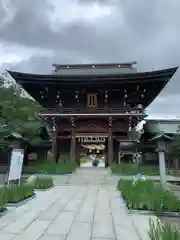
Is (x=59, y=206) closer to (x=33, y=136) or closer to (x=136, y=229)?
(x=136, y=229)

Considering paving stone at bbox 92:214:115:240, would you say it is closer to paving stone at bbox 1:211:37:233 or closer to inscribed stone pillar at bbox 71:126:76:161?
paving stone at bbox 1:211:37:233

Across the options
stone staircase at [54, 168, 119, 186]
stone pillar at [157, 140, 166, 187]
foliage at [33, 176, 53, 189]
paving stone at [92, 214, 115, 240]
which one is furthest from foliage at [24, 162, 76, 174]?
paving stone at [92, 214, 115, 240]

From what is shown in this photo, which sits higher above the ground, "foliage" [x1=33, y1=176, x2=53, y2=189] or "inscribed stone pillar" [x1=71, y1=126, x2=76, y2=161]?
"inscribed stone pillar" [x1=71, y1=126, x2=76, y2=161]

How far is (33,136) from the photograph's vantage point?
26266mm

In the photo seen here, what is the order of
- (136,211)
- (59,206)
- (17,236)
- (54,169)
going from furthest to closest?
(54,169) < (59,206) < (136,211) < (17,236)

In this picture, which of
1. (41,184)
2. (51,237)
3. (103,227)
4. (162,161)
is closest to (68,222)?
(103,227)

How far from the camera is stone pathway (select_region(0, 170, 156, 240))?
247 inches

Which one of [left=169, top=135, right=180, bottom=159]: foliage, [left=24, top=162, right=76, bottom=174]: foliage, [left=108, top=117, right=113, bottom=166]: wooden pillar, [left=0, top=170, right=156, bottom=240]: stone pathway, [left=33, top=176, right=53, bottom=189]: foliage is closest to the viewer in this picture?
[left=0, top=170, right=156, bottom=240]: stone pathway

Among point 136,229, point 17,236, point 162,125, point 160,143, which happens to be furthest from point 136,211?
point 162,125

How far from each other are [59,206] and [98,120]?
17387 mm

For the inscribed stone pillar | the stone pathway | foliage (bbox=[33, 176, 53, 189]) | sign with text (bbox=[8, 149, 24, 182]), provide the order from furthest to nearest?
the inscribed stone pillar → foliage (bbox=[33, 176, 53, 189]) → sign with text (bbox=[8, 149, 24, 182]) → the stone pathway

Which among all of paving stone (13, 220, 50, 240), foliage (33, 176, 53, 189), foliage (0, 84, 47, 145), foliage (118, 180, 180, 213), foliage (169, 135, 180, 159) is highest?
foliage (0, 84, 47, 145)

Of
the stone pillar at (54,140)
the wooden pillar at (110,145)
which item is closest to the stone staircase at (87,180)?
the wooden pillar at (110,145)

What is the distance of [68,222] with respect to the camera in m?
7.58
